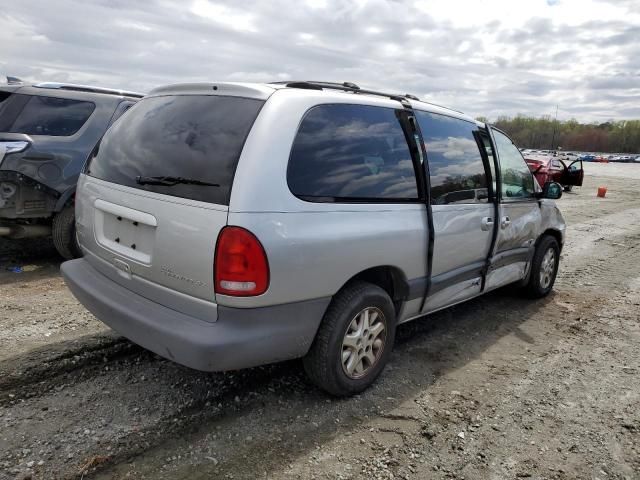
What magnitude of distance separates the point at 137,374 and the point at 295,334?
4.13 feet

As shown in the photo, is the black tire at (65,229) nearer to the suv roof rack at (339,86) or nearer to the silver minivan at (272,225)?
the silver minivan at (272,225)

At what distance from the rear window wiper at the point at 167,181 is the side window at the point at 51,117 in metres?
3.31

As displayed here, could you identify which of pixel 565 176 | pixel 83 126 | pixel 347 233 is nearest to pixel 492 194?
pixel 347 233

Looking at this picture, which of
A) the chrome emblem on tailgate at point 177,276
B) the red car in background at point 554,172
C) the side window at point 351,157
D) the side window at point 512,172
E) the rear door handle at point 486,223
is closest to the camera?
the chrome emblem on tailgate at point 177,276

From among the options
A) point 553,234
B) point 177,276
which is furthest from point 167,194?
point 553,234

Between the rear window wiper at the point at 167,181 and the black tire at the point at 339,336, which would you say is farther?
the black tire at the point at 339,336

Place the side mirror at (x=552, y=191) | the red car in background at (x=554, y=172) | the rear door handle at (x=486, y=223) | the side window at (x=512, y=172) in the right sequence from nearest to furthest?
the rear door handle at (x=486, y=223) → the side window at (x=512, y=172) → the side mirror at (x=552, y=191) → the red car in background at (x=554, y=172)

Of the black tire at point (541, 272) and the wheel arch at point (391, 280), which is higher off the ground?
the wheel arch at point (391, 280)

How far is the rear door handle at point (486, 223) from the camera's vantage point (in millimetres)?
4000

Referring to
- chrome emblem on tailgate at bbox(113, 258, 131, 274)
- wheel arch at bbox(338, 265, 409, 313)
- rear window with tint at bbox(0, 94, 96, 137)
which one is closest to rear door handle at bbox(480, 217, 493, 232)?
wheel arch at bbox(338, 265, 409, 313)

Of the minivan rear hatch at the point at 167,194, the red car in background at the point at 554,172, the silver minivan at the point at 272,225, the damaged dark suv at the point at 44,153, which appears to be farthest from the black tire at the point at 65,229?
the red car in background at the point at 554,172

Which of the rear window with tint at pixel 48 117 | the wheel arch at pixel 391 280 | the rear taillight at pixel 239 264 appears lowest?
the wheel arch at pixel 391 280

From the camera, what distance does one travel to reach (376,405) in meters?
3.12

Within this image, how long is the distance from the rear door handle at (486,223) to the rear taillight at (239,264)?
2222 millimetres
